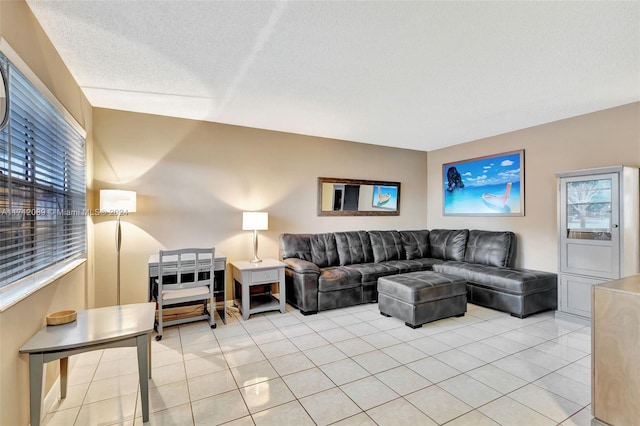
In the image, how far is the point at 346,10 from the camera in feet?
6.23

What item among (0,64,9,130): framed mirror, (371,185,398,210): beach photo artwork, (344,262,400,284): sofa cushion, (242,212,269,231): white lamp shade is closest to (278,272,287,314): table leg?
(242,212,269,231): white lamp shade

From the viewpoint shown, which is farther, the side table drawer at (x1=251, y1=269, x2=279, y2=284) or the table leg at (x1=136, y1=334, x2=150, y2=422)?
the side table drawer at (x1=251, y1=269, x2=279, y2=284)

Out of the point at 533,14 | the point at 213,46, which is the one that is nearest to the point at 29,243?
the point at 213,46

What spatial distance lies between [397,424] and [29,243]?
2.45m

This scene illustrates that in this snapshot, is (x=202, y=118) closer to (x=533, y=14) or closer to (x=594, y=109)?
(x=533, y=14)

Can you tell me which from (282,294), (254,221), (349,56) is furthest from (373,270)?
(349,56)

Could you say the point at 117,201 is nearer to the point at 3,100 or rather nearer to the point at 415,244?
the point at 3,100

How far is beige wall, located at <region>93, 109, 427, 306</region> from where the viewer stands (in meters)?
3.59

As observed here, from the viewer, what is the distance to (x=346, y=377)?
2.37 metres

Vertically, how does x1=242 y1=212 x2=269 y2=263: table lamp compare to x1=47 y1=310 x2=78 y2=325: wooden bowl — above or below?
above

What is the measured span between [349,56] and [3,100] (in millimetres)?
2129

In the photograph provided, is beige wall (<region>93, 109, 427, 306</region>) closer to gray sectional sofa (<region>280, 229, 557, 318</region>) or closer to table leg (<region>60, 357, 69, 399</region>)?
gray sectional sofa (<region>280, 229, 557, 318</region>)

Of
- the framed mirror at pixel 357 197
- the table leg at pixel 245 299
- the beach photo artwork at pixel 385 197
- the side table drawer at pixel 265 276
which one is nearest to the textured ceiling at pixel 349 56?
the framed mirror at pixel 357 197

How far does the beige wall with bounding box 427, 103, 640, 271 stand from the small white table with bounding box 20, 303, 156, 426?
4730mm
